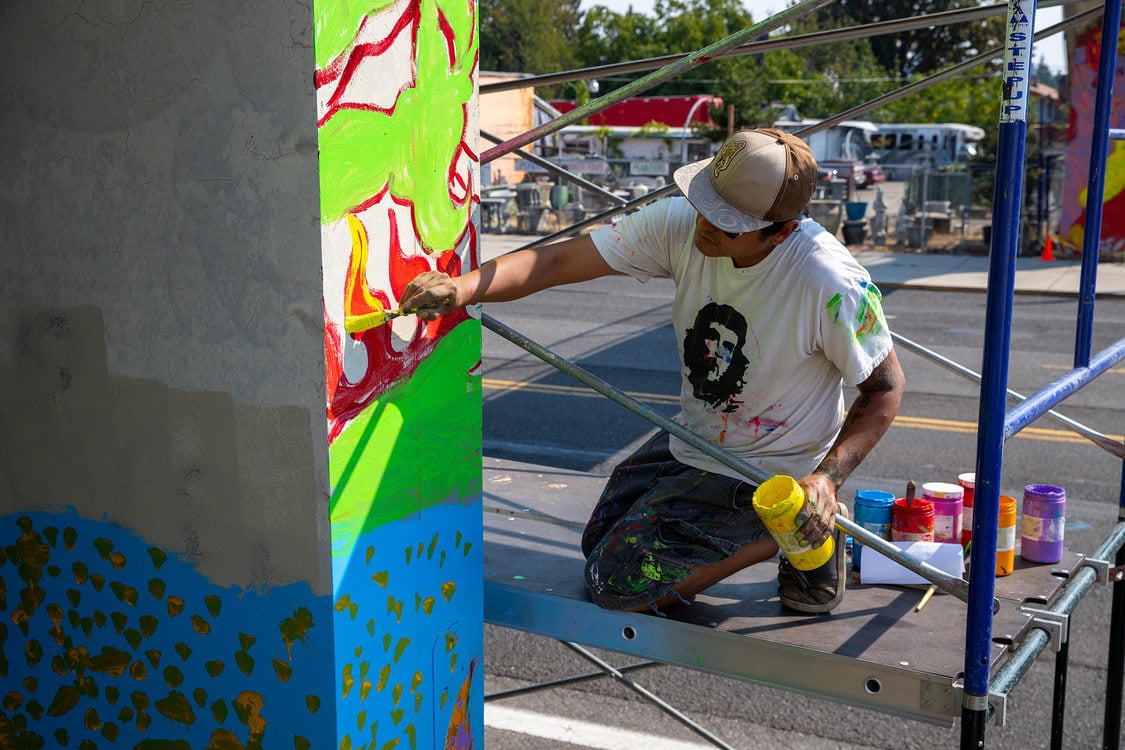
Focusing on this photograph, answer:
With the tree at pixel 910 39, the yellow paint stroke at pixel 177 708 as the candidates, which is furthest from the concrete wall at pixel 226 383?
the tree at pixel 910 39

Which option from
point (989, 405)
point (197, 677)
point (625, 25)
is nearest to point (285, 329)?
point (197, 677)

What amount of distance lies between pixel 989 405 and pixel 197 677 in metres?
1.81

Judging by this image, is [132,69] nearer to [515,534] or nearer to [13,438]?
[13,438]

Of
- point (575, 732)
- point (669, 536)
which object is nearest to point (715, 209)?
point (669, 536)

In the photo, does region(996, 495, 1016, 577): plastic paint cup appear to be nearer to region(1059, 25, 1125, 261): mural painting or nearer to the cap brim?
the cap brim

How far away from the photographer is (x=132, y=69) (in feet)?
7.63

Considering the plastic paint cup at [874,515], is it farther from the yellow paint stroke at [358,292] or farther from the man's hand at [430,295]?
the yellow paint stroke at [358,292]

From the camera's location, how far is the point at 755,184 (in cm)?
259

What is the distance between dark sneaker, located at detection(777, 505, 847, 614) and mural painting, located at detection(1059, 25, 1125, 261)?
596 inches

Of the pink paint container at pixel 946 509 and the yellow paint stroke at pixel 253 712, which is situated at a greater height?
the pink paint container at pixel 946 509

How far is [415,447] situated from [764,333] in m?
0.89

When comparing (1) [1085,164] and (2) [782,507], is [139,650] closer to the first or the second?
(2) [782,507]

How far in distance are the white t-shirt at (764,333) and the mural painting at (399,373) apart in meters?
0.54

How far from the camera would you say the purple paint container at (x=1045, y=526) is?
129 inches
